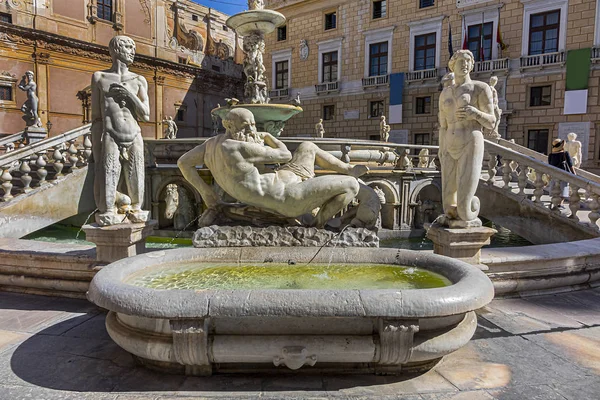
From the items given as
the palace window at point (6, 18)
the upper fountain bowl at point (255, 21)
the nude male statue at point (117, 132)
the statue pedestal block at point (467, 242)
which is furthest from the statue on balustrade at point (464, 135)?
the palace window at point (6, 18)

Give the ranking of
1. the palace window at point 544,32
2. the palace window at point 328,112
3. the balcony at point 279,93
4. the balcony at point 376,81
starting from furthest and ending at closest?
the balcony at point 279,93 → the palace window at point 328,112 → the balcony at point 376,81 → the palace window at point 544,32

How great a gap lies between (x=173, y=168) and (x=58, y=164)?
123 inches

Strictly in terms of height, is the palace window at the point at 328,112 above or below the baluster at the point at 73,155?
above

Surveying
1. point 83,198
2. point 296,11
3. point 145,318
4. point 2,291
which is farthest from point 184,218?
point 296,11

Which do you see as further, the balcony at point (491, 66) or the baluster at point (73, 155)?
the balcony at point (491, 66)

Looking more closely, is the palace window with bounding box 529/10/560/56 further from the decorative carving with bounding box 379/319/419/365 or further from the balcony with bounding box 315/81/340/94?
the decorative carving with bounding box 379/319/419/365

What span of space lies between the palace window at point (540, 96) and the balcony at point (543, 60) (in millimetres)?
1145

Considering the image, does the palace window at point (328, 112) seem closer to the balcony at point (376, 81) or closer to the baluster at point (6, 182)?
the balcony at point (376, 81)

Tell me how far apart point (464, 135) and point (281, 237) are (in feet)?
7.63

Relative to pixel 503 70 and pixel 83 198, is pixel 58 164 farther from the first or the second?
pixel 503 70

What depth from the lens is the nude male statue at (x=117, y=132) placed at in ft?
14.5

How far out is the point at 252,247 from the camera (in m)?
4.01

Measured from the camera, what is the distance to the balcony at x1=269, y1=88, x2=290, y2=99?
103 feet

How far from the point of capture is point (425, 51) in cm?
2534
